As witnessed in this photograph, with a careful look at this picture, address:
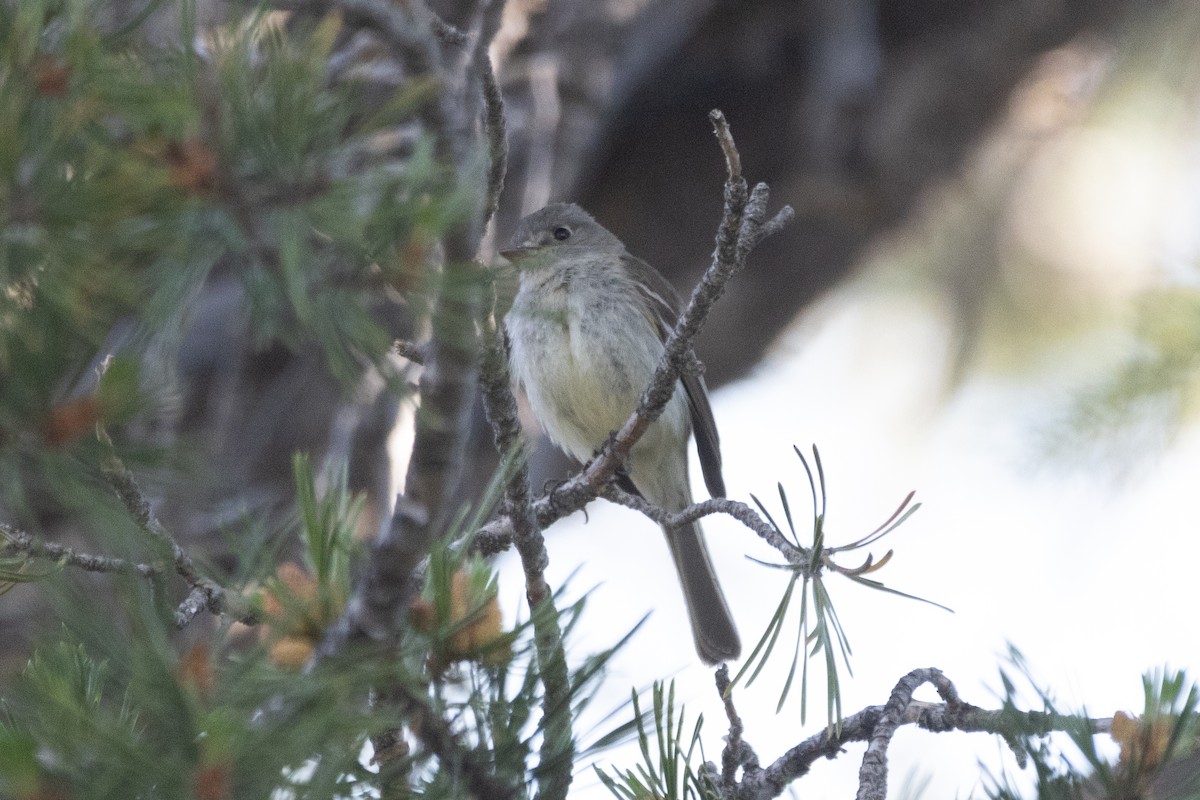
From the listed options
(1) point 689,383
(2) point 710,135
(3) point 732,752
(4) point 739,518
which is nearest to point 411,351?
(4) point 739,518

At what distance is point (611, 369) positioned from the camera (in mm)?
4668

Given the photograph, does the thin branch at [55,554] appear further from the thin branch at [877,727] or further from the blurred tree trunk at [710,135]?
the blurred tree trunk at [710,135]

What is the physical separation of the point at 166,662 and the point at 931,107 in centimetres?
544

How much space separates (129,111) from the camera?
1.24 metres

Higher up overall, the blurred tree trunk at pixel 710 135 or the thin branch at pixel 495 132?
the blurred tree trunk at pixel 710 135

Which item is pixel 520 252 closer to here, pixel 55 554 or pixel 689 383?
pixel 689 383

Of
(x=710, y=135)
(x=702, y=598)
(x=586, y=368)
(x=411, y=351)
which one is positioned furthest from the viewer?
(x=710, y=135)

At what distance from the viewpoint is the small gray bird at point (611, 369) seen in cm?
468

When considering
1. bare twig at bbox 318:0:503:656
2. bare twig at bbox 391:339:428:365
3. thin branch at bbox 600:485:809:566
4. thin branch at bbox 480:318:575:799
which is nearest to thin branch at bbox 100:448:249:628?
bare twig at bbox 318:0:503:656

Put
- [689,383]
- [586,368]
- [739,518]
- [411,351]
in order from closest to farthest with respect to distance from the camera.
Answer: [739,518]
[411,351]
[586,368]
[689,383]

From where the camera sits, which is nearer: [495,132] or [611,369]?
[495,132]

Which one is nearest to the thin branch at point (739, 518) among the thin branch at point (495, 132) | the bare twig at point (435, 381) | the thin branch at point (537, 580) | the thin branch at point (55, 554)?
the thin branch at point (537, 580)

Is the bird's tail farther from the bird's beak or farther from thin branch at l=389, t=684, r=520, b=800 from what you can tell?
thin branch at l=389, t=684, r=520, b=800

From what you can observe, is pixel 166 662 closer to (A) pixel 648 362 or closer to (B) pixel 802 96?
(A) pixel 648 362
